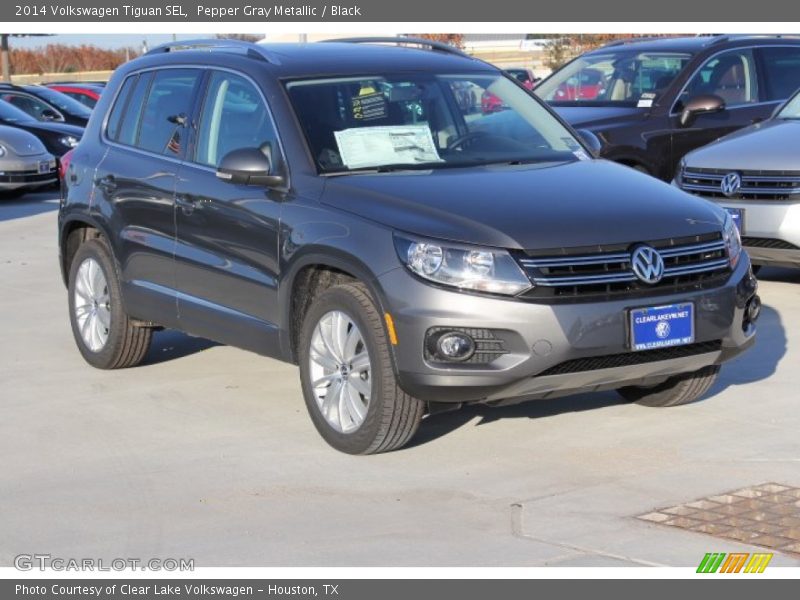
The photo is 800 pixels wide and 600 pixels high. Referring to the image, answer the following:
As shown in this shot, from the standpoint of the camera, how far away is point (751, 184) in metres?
10.4

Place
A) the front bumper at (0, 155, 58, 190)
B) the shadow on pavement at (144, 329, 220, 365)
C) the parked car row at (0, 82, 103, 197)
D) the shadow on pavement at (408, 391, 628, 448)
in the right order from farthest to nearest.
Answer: the parked car row at (0, 82, 103, 197)
the front bumper at (0, 155, 58, 190)
the shadow on pavement at (144, 329, 220, 365)
the shadow on pavement at (408, 391, 628, 448)

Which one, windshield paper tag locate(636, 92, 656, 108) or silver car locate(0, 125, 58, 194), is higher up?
windshield paper tag locate(636, 92, 656, 108)

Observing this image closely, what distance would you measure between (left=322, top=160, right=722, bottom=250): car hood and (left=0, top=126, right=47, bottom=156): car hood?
43.9ft

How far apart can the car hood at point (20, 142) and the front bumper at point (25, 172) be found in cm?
9

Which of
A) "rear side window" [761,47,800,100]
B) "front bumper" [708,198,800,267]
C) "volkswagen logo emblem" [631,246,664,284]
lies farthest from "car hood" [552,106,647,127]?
"volkswagen logo emblem" [631,246,664,284]

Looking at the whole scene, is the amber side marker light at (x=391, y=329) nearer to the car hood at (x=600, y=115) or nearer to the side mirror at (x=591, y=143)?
the side mirror at (x=591, y=143)

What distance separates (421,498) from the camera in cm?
610

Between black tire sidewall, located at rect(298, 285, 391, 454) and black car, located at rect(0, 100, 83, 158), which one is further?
black car, located at rect(0, 100, 83, 158)

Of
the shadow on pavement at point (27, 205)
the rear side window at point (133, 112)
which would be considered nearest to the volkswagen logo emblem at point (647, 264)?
the rear side window at point (133, 112)

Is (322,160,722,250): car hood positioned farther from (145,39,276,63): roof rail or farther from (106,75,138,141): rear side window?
(106,75,138,141): rear side window

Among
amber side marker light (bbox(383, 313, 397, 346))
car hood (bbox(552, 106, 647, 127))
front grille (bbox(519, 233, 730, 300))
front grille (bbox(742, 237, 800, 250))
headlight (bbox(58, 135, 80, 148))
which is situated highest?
car hood (bbox(552, 106, 647, 127))

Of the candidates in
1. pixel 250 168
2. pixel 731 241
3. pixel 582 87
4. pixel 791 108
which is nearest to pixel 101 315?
pixel 250 168

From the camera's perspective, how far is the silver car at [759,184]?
397 inches

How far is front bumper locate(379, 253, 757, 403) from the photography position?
6.15 metres
